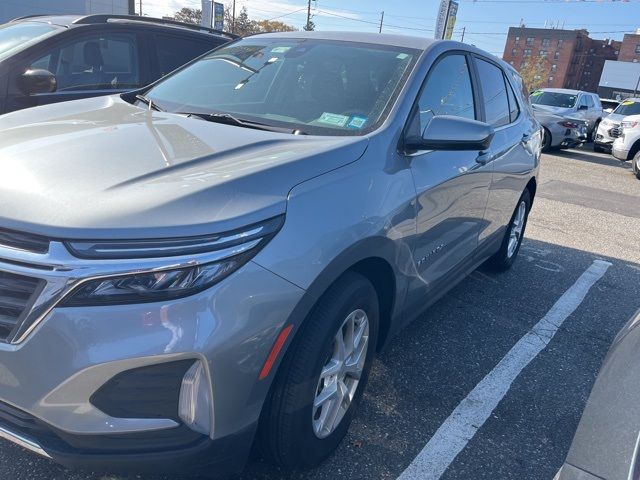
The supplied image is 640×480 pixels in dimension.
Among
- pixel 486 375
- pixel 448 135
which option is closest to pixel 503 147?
pixel 448 135

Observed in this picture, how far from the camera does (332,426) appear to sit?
239 centimetres

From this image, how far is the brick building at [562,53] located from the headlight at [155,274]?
91349mm

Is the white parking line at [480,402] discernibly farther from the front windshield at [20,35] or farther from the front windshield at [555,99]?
the front windshield at [555,99]

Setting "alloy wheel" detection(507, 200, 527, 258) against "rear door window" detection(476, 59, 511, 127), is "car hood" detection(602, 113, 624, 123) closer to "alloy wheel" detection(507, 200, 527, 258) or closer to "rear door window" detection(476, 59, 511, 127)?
"alloy wheel" detection(507, 200, 527, 258)

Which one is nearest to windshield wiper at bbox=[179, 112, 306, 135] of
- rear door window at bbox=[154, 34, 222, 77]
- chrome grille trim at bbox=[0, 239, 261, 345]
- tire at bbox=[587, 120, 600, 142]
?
chrome grille trim at bbox=[0, 239, 261, 345]

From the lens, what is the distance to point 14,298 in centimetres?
163

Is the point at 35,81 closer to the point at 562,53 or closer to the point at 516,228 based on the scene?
the point at 516,228

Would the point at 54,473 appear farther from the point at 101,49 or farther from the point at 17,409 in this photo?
the point at 101,49

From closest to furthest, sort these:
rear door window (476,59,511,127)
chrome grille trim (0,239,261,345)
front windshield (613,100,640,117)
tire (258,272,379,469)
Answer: chrome grille trim (0,239,261,345)
tire (258,272,379,469)
rear door window (476,59,511,127)
front windshield (613,100,640,117)

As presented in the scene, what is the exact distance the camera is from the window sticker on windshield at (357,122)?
2594 millimetres

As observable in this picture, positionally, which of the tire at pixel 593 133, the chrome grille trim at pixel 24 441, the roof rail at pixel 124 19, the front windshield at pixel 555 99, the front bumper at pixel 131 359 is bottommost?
the tire at pixel 593 133

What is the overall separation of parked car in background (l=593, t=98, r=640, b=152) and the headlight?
52.5 feet

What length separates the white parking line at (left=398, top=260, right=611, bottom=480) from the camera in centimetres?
249

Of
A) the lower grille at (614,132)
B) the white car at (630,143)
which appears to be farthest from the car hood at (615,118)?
the white car at (630,143)
